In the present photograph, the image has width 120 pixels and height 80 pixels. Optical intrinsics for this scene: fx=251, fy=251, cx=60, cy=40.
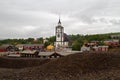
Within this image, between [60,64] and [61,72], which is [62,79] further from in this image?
[60,64]

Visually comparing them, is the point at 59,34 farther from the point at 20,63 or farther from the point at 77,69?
the point at 77,69

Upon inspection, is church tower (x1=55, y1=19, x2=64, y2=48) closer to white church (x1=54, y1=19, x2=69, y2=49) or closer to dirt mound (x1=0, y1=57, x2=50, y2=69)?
white church (x1=54, y1=19, x2=69, y2=49)

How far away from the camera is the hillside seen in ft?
70.8

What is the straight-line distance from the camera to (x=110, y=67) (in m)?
24.5

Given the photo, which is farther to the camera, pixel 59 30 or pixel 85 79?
pixel 59 30

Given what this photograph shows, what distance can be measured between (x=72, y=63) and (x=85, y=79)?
597 cm

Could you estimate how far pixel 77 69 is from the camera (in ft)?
78.6

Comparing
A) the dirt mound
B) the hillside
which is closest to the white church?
the dirt mound

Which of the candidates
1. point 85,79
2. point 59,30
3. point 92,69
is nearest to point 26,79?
point 85,79

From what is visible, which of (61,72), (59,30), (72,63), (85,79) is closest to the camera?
(85,79)

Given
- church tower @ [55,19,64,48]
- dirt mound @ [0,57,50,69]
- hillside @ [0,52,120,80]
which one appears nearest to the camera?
hillside @ [0,52,120,80]

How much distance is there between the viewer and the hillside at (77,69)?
70.8 feet

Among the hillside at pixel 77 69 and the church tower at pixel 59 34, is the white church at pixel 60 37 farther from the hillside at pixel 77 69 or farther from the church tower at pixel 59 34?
the hillside at pixel 77 69

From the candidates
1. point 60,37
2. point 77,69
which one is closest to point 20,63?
point 77,69
